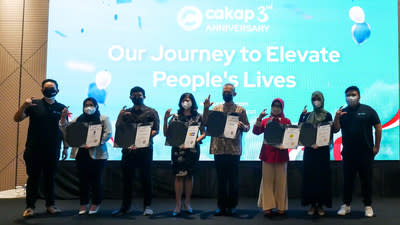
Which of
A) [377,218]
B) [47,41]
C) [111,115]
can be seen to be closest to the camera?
[377,218]

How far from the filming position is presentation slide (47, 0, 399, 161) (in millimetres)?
5422

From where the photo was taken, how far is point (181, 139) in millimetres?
4027

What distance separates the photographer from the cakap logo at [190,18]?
5531mm

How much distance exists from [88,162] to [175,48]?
2318mm

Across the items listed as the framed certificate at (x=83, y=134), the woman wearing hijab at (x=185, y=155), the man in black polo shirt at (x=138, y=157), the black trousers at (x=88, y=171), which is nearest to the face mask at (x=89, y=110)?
the framed certificate at (x=83, y=134)

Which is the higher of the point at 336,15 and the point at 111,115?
the point at 336,15

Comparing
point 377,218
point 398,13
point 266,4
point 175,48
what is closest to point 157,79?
point 175,48

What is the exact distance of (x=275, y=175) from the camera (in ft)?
13.4

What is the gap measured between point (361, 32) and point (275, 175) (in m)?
2.97

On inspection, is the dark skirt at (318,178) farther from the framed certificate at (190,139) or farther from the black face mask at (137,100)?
the black face mask at (137,100)

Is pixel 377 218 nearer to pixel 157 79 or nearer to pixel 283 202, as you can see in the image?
pixel 283 202

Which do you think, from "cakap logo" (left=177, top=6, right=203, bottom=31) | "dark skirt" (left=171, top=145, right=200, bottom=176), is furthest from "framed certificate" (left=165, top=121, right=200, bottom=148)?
"cakap logo" (left=177, top=6, right=203, bottom=31)

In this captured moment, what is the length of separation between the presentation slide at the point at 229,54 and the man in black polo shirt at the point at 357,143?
1243 millimetres

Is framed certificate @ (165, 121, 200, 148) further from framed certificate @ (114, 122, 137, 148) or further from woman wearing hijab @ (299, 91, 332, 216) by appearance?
woman wearing hijab @ (299, 91, 332, 216)
